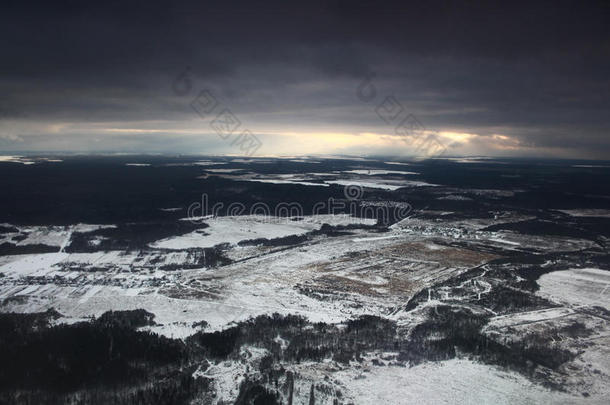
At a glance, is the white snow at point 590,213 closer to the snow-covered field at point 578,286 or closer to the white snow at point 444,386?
the snow-covered field at point 578,286

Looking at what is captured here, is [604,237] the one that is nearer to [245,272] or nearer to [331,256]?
[331,256]

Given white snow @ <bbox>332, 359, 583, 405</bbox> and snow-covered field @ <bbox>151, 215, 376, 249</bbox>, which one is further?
snow-covered field @ <bbox>151, 215, 376, 249</bbox>

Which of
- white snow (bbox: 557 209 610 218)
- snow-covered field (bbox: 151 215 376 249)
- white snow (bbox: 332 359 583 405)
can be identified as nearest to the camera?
white snow (bbox: 332 359 583 405)

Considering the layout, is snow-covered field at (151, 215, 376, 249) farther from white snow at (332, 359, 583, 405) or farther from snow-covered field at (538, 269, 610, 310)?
white snow at (332, 359, 583, 405)

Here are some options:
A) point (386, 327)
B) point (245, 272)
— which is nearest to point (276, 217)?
point (245, 272)

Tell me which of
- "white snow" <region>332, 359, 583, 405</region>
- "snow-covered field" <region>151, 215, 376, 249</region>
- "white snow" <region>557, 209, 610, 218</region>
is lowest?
"white snow" <region>332, 359, 583, 405</region>

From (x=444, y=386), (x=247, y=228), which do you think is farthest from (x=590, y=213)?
(x=444, y=386)

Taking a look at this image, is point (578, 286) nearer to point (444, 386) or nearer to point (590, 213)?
point (444, 386)

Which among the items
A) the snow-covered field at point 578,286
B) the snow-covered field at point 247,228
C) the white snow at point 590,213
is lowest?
the snow-covered field at point 578,286

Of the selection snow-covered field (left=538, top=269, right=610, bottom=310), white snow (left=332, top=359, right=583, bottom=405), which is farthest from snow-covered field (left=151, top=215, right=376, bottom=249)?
white snow (left=332, top=359, right=583, bottom=405)

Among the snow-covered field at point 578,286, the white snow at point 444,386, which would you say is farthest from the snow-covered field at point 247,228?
the white snow at point 444,386

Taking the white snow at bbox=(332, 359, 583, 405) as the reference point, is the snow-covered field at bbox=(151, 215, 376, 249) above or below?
above
